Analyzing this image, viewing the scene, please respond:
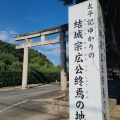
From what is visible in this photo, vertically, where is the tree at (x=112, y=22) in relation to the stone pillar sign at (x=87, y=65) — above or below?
above

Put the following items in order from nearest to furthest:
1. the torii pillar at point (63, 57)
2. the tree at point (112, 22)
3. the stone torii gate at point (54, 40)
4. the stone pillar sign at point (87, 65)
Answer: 1. the stone pillar sign at point (87, 65)
2. the tree at point (112, 22)
3. the torii pillar at point (63, 57)
4. the stone torii gate at point (54, 40)

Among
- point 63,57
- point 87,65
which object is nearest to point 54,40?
point 63,57

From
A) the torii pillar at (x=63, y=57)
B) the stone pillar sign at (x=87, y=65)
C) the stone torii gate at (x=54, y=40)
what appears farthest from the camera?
the stone torii gate at (x=54, y=40)

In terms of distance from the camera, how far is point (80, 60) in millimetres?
5359

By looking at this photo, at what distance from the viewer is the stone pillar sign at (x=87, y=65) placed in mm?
5039

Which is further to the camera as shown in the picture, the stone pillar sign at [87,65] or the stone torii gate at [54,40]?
the stone torii gate at [54,40]

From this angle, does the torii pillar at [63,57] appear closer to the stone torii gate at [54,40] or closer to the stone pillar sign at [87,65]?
the stone torii gate at [54,40]

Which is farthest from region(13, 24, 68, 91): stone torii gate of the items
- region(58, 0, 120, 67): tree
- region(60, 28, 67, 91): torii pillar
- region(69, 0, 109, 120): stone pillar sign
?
region(69, 0, 109, 120): stone pillar sign

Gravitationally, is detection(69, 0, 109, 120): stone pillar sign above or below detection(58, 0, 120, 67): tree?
below

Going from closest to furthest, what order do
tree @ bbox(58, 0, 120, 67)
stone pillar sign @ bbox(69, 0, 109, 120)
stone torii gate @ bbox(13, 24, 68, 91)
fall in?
1. stone pillar sign @ bbox(69, 0, 109, 120)
2. tree @ bbox(58, 0, 120, 67)
3. stone torii gate @ bbox(13, 24, 68, 91)

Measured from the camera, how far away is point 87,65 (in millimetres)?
5246

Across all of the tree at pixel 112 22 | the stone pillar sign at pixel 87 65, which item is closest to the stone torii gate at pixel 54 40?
the tree at pixel 112 22

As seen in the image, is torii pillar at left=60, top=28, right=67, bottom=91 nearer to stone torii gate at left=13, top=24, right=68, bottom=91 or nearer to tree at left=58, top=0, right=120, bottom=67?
stone torii gate at left=13, top=24, right=68, bottom=91

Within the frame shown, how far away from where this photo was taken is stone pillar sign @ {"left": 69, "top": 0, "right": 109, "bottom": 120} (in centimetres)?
504
